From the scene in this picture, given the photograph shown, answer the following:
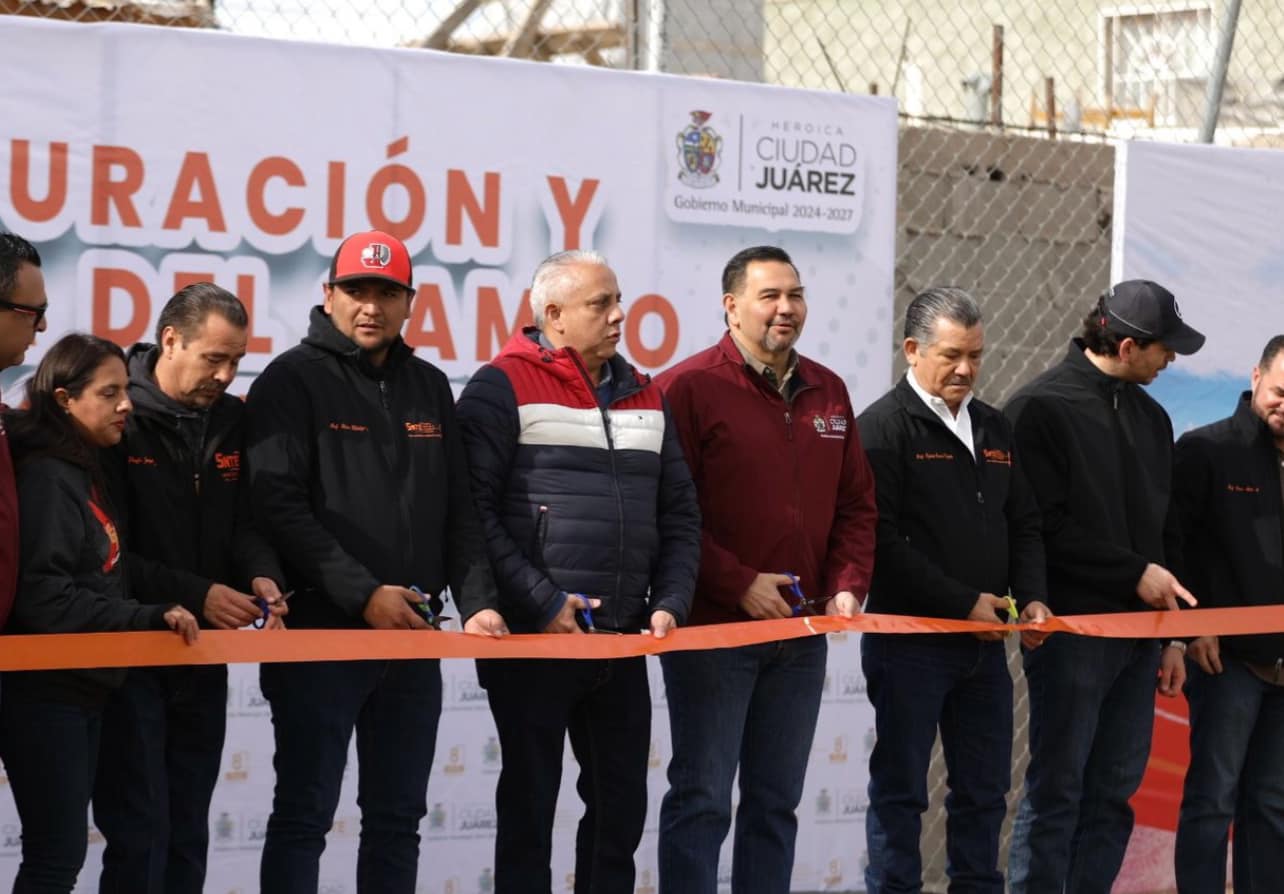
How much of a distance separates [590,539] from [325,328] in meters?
0.84

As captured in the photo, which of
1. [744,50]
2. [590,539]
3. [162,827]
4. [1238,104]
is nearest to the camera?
[162,827]

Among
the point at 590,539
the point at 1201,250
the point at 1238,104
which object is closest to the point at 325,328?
the point at 590,539

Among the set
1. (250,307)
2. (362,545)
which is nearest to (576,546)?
(362,545)

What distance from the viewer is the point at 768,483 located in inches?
183

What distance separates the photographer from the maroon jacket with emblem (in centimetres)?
464

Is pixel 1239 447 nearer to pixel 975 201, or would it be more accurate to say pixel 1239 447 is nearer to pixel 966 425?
pixel 966 425

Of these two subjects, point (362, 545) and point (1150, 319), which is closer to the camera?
point (362, 545)

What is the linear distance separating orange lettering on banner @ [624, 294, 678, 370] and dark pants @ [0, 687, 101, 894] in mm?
2448

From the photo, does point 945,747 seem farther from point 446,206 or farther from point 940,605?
point 446,206

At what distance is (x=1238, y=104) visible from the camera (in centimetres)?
844

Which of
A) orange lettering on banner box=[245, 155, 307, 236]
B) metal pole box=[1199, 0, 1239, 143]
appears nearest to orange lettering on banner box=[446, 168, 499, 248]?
orange lettering on banner box=[245, 155, 307, 236]

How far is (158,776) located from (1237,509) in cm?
329

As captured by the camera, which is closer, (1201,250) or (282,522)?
(282,522)

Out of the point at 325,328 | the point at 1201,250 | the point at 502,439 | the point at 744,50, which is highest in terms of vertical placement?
the point at 744,50
